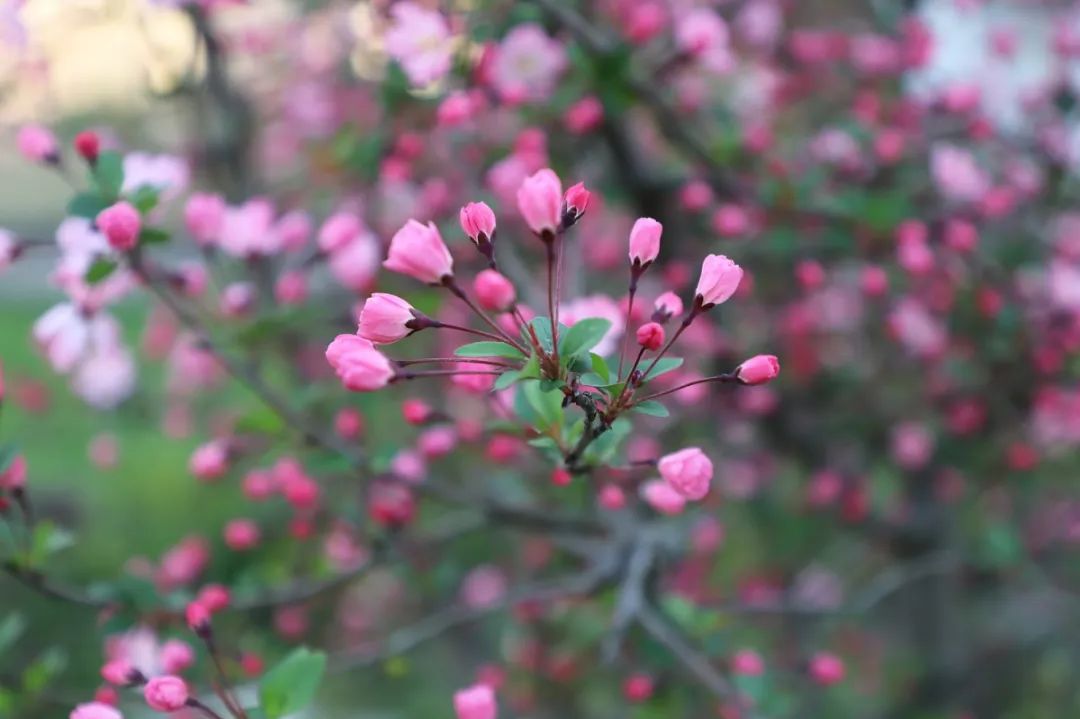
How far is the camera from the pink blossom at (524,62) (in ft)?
4.55

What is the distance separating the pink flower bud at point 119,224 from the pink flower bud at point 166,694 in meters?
0.43

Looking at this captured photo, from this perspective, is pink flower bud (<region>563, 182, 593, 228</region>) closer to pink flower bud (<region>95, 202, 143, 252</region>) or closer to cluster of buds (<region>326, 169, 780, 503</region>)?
cluster of buds (<region>326, 169, 780, 503</region>)

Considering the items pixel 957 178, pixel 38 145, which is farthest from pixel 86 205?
pixel 957 178

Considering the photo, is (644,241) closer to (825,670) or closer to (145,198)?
(145,198)

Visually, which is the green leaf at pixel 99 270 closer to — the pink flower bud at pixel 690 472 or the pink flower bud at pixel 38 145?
the pink flower bud at pixel 38 145

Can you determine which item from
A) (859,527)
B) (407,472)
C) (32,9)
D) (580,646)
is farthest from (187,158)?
(859,527)

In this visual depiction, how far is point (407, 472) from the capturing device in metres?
1.34

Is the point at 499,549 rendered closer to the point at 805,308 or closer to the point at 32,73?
the point at 805,308

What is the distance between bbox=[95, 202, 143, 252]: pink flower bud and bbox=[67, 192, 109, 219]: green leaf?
57mm

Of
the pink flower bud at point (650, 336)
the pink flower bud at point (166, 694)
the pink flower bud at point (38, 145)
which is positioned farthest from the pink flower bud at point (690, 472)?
the pink flower bud at point (38, 145)

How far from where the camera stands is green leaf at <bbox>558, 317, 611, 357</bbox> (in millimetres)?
698

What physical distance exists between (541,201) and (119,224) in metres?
0.48

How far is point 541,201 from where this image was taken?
2.23 ft

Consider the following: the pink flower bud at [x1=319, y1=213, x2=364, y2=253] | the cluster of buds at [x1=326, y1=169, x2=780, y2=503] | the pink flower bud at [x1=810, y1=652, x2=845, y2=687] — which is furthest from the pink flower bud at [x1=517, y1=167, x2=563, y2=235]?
the pink flower bud at [x1=810, y1=652, x2=845, y2=687]
